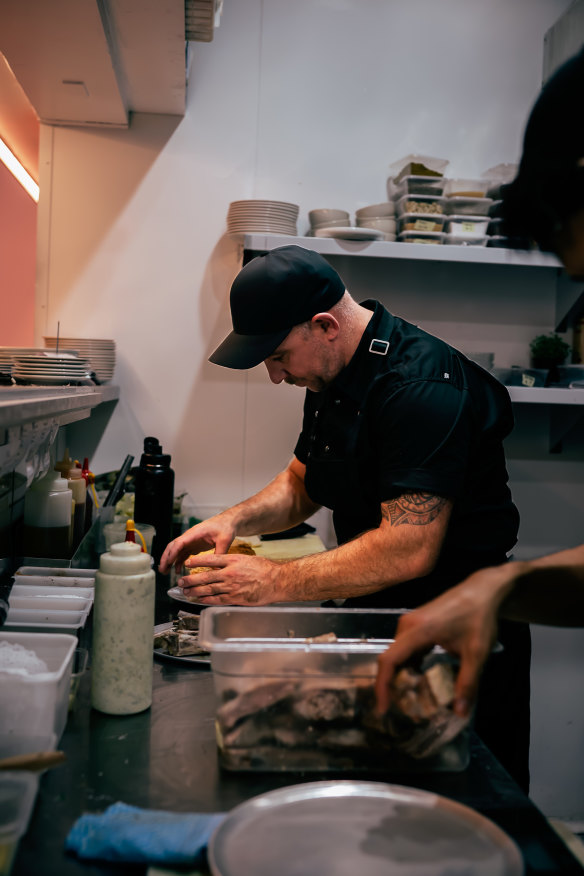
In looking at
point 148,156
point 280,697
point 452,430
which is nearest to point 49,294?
point 148,156

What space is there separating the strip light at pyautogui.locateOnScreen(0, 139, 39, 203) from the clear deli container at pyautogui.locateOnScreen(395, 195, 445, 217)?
2.08 metres

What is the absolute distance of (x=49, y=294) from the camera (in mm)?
3037

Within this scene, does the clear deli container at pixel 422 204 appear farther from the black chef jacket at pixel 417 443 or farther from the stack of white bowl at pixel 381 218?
the black chef jacket at pixel 417 443

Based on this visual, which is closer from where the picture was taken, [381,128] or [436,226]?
[436,226]

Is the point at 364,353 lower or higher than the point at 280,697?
higher

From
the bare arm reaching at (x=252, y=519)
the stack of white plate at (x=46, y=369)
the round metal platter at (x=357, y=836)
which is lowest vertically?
the round metal platter at (x=357, y=836)

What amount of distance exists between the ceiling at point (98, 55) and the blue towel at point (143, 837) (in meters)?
1.78

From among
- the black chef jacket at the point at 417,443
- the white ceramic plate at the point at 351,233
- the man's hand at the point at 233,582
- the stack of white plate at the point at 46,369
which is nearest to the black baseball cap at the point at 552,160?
the black chef jacket at the point at 417,443

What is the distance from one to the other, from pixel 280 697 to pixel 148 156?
8.36 feet

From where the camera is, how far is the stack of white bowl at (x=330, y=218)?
9.43 feet

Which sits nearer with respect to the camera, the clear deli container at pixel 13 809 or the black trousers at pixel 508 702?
the clear deli container at pixel 13 809

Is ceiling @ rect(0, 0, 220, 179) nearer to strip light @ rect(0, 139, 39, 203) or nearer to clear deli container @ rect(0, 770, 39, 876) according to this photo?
strip light @ rect(0, 139, 39, 203)

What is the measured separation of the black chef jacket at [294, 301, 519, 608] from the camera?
1.70 metres

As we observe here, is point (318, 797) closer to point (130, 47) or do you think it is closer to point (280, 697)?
point (280, 697)
